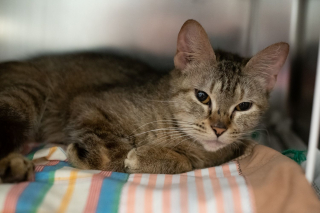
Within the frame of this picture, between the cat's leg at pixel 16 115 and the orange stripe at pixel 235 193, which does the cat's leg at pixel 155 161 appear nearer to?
the orange stripe at pixel 235 193

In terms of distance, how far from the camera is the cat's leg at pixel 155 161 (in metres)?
1.38

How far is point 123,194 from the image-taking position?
1.10m

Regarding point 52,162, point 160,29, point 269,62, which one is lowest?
point 52,162

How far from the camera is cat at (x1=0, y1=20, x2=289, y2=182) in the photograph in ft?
4.62

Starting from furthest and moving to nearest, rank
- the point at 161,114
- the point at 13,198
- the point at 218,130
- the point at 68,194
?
the point at 161,114 → the point at 218,130 → the point at 68,194 → the point at 13,198

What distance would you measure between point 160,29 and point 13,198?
1.52 m

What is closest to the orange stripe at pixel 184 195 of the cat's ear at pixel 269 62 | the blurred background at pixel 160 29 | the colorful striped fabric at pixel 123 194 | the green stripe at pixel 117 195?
the colorful striped fabric at pixel 123 194

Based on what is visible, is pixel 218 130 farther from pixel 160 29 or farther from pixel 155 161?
pixel 160 29

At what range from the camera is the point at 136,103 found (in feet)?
5.30

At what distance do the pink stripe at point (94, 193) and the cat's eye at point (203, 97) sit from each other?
Result: 636 millimetres

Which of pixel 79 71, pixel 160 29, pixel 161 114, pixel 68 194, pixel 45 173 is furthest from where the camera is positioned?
pixel 160 29

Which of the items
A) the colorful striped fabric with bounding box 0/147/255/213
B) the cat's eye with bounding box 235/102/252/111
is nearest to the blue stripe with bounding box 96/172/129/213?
the colorful striped fabric with bounding box 0/147/255/213

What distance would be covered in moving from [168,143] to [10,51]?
1401 mm

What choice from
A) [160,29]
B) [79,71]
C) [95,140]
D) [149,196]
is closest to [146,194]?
[149,196]
